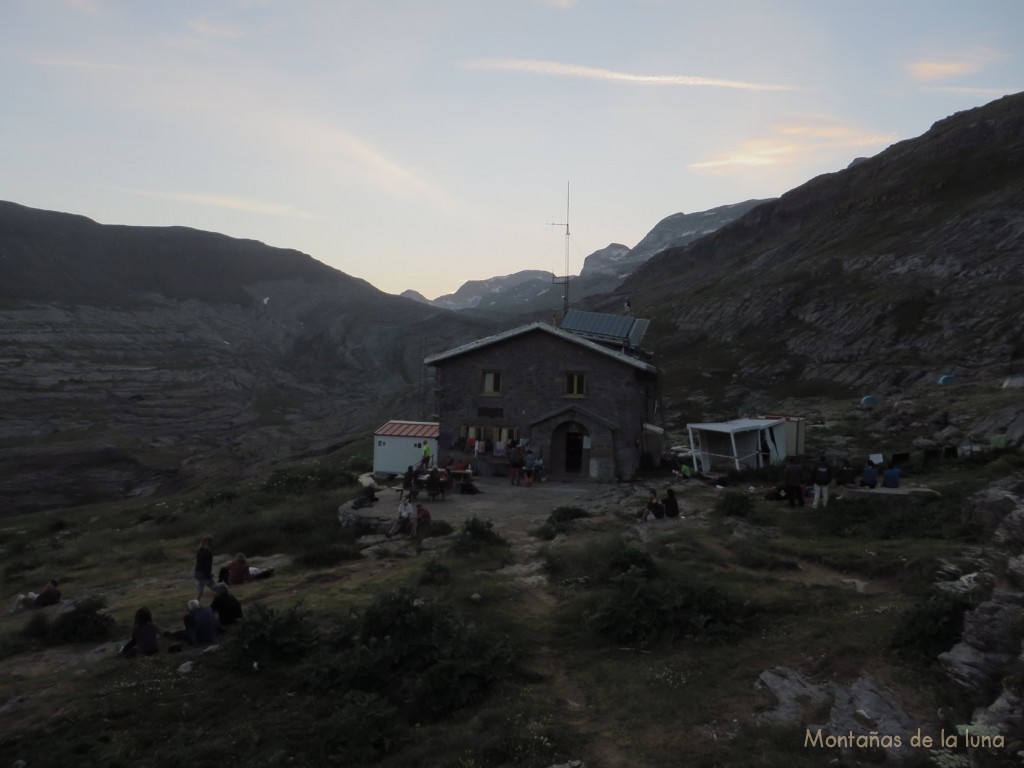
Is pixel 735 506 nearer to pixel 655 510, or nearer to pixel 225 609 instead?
pixel 655 510

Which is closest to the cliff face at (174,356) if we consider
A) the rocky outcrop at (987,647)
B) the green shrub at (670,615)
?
the green shrub at (670,615)

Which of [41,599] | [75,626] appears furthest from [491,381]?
[75,626]

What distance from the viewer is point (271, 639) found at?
43.0 feet

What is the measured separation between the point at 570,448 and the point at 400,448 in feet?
25.8

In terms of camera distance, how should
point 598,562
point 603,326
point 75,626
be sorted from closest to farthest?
point 75,626, point 598,562, point 603,326

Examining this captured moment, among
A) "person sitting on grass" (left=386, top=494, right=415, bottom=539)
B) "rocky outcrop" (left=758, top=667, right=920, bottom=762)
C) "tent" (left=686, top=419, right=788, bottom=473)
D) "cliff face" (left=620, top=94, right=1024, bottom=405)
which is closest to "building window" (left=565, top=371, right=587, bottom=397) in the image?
"tent" (left=686, top=419, right=788, bottom=473)

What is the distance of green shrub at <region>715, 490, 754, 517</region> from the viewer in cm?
2244

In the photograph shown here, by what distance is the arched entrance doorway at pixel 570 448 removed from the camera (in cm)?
3356

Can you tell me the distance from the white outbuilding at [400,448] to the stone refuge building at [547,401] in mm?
765

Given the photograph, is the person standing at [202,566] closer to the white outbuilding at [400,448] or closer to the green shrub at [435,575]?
the green shrub at [435,575]

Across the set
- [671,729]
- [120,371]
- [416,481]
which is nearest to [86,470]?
[120,371]

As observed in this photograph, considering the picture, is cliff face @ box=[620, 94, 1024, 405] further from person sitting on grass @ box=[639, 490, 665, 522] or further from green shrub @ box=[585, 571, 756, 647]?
green shrub @ box=[585, 571, 756, 647]

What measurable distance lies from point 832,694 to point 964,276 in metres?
70.8

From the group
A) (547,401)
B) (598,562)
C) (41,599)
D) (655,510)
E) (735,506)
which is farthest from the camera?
(547,401)
